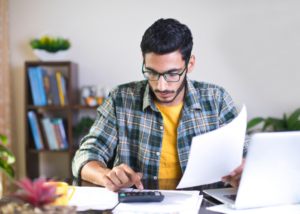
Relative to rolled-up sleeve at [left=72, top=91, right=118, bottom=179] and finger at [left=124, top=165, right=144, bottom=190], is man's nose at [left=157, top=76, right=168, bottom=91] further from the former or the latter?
finger at [left=124, top=165, right=144, bottom=190]

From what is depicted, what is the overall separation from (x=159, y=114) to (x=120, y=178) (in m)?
0.50

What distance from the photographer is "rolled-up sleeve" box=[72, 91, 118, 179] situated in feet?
3.83

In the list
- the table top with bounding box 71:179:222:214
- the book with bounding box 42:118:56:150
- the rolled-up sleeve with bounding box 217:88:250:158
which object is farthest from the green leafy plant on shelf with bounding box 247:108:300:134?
the book with bounding box 42:118:56:150

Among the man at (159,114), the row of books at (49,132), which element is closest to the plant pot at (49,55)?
the row of books at (49,132)

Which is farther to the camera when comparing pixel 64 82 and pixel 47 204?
pixel 64 82

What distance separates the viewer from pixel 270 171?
72cm

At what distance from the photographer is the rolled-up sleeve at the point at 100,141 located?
1.17m

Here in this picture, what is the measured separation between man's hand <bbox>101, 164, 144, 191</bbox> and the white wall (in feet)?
5.85

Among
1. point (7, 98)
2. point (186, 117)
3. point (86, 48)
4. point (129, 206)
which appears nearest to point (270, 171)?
point (129, 206)

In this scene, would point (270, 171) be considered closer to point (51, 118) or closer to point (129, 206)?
point (129, 206)

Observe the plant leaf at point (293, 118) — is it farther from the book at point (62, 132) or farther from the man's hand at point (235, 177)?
the book at point (62, 132)

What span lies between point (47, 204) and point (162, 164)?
0.83m

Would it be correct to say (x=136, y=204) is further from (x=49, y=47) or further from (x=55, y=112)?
(x=55, y=112)

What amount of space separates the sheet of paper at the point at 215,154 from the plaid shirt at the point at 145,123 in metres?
0.43
